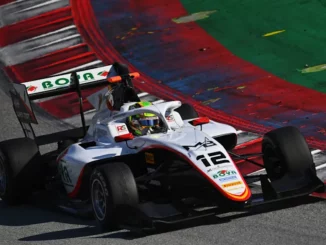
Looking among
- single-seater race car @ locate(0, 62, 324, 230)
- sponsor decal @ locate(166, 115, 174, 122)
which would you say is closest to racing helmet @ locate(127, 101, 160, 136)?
single-seater race car @ locate(0, 62, 324, 230)

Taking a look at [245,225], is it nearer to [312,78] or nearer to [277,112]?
[277,112]

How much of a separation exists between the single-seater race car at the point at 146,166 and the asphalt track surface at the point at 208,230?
17cm

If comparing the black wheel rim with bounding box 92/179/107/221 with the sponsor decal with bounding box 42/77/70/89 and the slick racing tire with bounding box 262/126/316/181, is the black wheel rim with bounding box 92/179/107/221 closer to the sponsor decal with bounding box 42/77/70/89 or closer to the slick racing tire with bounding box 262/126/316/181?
the slick racing tire with bounding box 262/126/316/181

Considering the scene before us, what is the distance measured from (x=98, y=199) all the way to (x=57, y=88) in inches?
105

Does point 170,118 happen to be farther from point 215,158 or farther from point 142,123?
point 215,158

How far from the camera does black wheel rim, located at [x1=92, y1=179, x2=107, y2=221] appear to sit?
1084 cm

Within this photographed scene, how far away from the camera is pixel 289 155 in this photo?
1133 cm

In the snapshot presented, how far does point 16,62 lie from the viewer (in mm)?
19125

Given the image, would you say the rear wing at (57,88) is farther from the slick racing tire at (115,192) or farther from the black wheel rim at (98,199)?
the slick racing tire at (115,192)

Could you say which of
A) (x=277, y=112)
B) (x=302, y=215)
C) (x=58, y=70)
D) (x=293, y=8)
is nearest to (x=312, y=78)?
(x=277, y=112)

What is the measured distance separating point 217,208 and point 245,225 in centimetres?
36

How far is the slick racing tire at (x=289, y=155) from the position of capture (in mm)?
11289

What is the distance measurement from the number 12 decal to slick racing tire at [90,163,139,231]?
2.66 ft

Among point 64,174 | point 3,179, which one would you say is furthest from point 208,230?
point 3,179
